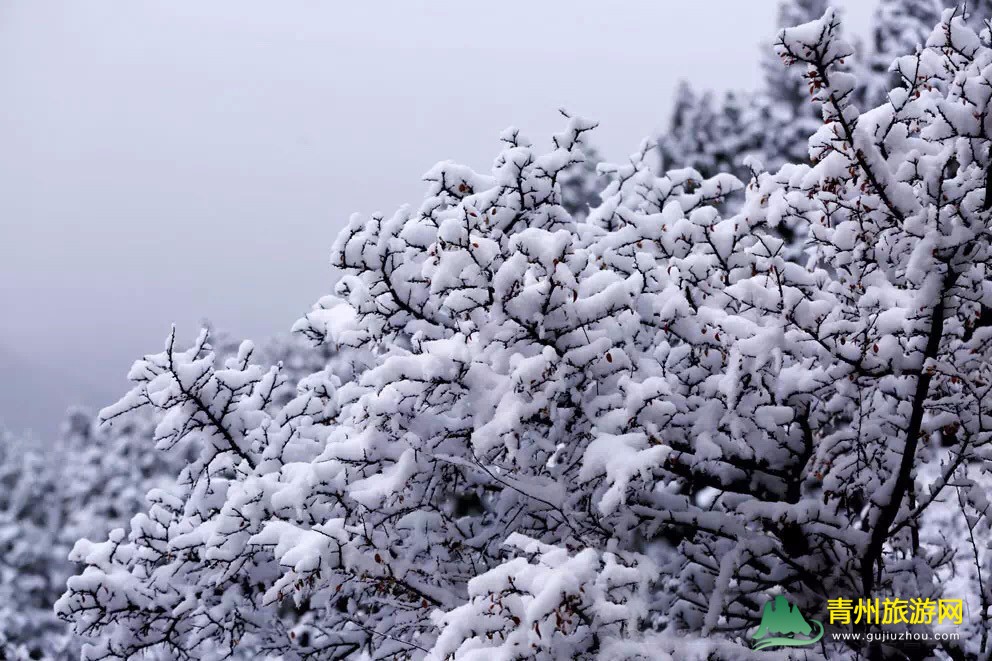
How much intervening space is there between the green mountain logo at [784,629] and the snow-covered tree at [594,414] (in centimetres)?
21

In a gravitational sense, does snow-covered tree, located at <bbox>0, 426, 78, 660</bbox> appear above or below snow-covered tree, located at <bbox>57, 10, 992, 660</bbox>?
above

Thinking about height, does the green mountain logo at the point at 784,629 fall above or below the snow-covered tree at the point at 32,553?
below

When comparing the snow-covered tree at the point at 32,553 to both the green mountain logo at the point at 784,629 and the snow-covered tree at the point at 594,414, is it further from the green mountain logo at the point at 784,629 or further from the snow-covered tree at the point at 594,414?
the green mountain logo at the point at 784,629

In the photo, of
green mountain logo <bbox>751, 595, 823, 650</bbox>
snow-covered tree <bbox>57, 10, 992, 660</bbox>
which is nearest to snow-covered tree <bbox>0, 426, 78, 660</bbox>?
snow-covered tree <bbox>57, 10, 992, 660</bbox>

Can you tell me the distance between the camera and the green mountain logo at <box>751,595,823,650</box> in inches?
→ 174

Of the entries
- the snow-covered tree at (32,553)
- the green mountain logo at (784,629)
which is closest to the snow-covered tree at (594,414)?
the green mountain logo at (784,629)

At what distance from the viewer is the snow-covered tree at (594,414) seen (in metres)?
3.59

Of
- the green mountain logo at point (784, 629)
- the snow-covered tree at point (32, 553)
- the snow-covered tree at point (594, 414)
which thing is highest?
the snow-covered tree at point (32, 553)

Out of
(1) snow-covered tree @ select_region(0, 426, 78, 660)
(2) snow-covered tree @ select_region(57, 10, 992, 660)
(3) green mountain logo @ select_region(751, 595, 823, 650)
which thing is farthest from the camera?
(1) snow-covered tree @ select_region(0, 426, 78, 660)

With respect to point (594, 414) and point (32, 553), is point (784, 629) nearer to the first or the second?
point (594, 414)

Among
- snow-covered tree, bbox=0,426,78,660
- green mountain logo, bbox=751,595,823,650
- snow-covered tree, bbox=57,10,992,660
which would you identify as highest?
snow-covered tree, bbox=0,426,78,660

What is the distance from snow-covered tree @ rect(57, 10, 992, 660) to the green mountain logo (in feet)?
0.70

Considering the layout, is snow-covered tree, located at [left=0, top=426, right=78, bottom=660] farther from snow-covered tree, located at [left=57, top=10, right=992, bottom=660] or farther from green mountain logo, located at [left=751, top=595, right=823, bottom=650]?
green mountain logo, located at [left=751, top=595, right=823, bottom=650]

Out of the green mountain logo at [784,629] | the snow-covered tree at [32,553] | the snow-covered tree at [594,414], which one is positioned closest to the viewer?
the snow-covered tree at [594,414]
